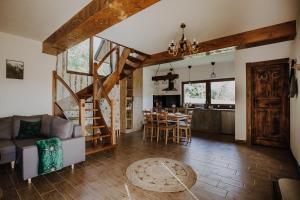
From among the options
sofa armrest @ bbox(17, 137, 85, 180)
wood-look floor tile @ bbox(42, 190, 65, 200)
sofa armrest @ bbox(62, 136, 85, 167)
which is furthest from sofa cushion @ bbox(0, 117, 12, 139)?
wood-look floor tile @ bbox(42, 190, 65, 200)

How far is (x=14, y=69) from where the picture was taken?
3799 mm

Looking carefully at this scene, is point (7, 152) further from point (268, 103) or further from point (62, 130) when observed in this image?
point (268, 103)

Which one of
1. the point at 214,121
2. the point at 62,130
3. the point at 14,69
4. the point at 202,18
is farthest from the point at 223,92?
the point at 14,69

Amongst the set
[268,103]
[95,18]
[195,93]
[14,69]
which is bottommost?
[268,103]

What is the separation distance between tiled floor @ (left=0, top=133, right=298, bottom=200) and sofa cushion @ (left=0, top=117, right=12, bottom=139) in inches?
24.0

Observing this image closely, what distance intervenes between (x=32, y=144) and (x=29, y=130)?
77 cm

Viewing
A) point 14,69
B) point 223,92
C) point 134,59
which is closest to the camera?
point 14,69

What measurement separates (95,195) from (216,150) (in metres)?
3.12

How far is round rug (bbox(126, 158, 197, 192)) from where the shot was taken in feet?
7.93

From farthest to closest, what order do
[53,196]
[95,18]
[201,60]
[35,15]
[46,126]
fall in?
1. [201,60]
2. [46,126]
3. [35,15]
4. [95,18]
5. [53,196]

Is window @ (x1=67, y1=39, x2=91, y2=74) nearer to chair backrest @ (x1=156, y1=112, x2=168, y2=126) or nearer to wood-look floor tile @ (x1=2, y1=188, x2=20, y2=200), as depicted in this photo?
chair backrest @ (x1=156, y1=112, x2=168, y2=126)

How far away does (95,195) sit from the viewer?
2.22m

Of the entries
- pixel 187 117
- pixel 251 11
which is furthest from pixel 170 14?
pixel 187 117

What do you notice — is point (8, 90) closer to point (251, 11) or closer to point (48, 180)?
point (48, 180)
